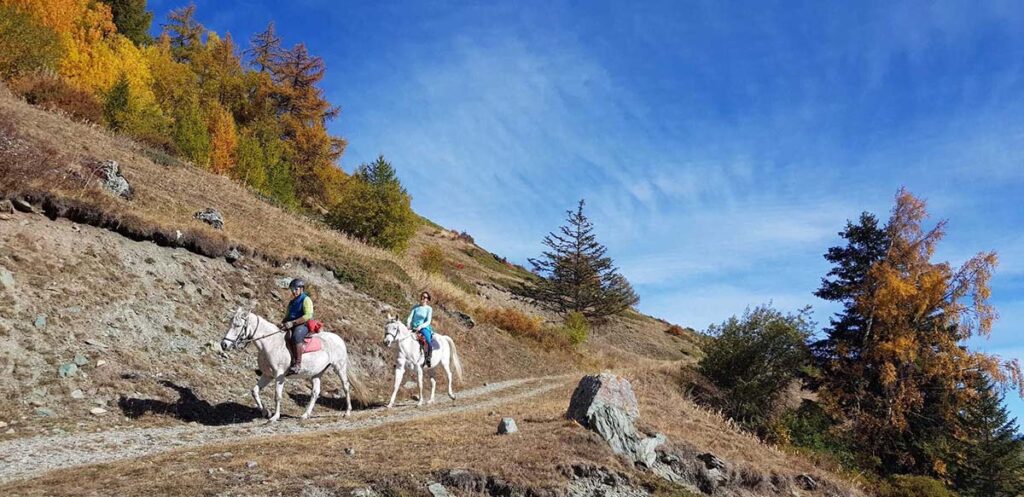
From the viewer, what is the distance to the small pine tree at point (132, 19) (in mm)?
58594

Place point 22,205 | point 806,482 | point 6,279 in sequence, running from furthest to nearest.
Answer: point 806,482, point 22,205, point 6,279

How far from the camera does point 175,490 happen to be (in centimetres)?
728

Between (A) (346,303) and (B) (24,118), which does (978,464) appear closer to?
(A) (346,303)

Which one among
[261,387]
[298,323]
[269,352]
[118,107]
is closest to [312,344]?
[298,323]

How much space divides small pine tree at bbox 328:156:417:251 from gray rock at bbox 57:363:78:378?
2529 cm

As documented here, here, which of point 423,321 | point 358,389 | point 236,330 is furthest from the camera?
point 358,389

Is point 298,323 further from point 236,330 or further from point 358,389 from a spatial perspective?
point 358,389

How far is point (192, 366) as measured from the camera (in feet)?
47.8

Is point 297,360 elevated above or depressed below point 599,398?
below

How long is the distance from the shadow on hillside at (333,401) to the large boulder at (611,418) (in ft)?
22.7

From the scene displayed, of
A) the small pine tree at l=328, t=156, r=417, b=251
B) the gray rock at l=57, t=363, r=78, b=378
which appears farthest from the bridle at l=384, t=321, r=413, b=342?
the small pine tree at l=328, t=156, r=417, b=251

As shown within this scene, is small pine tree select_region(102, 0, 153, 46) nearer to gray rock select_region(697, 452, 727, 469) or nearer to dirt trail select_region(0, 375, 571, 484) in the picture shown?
dirt trail select_region(0, 375, 571, 484)

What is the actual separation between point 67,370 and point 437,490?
9.03m

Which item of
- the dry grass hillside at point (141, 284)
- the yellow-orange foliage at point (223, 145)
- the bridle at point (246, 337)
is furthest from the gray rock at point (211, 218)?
the yellow-orange foliage at point (223, 145)
